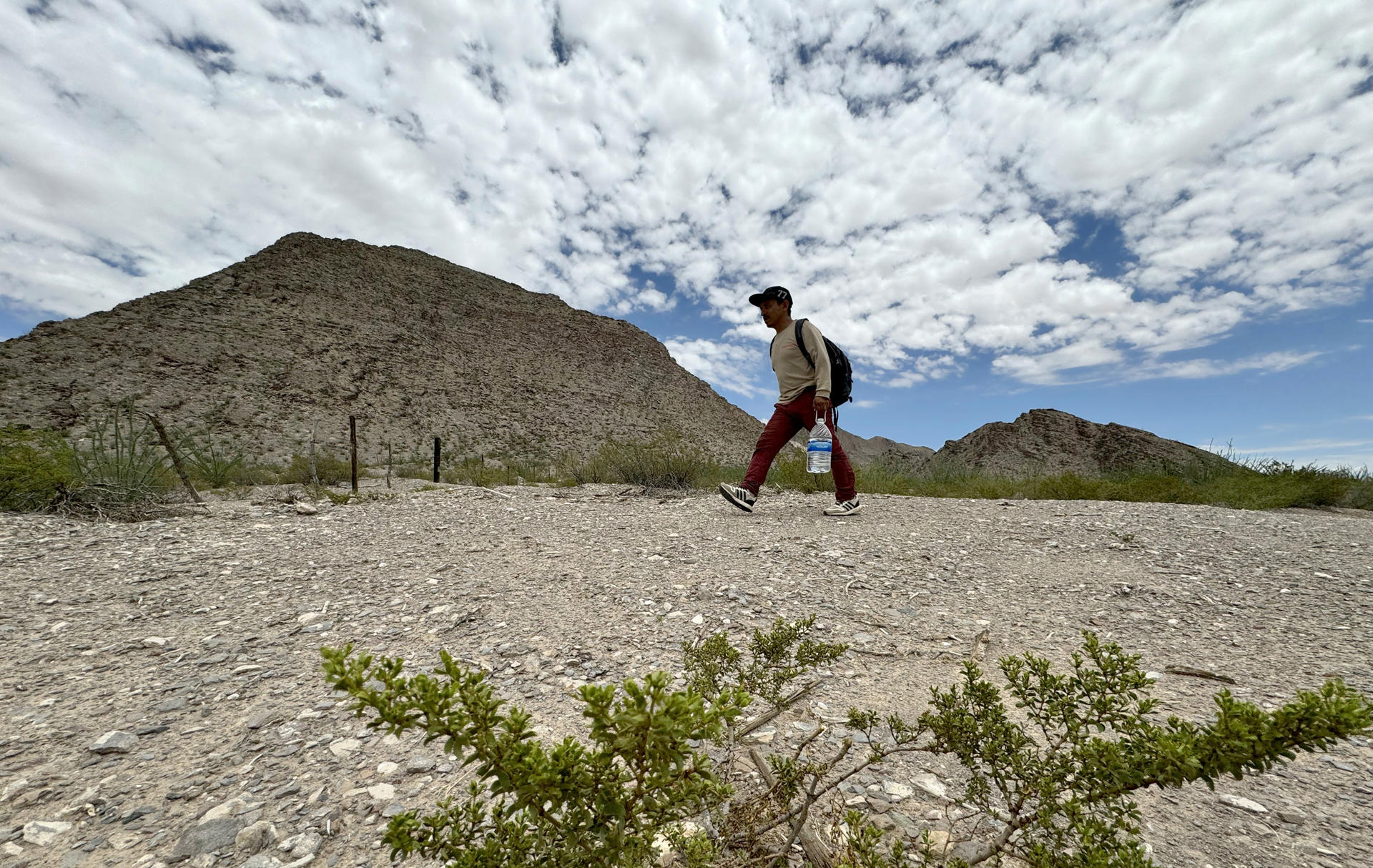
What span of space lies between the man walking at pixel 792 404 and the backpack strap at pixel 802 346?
2 cm

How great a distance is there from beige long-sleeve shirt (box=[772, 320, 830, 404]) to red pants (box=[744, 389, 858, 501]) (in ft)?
0.30

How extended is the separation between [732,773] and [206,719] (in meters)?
1.69

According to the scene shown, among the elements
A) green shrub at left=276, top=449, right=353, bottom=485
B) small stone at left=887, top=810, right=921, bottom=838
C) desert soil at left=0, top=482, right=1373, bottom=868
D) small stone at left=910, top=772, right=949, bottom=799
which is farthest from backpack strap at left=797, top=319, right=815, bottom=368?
green shrub at left=276, top=449, right=353, bottom=485

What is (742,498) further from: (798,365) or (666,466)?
(666,466)

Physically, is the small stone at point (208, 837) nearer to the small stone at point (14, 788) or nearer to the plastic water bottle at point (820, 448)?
the small stone at point (14, 788)

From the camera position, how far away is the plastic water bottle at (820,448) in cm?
472

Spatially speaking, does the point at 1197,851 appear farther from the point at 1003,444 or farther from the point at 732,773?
the point at 1003,444

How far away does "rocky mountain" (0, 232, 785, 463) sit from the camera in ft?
86.1

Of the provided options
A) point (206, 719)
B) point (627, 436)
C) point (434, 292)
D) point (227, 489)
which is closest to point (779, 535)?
point (206, 719)

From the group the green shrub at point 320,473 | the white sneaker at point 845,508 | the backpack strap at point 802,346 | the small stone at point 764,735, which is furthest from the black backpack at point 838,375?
the green shrub at point 320,473

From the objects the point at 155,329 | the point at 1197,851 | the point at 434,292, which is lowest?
the point at 1197,851

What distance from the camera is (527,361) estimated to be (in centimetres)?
4134

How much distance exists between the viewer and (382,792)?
135 cm

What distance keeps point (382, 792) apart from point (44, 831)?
74 centimetres
